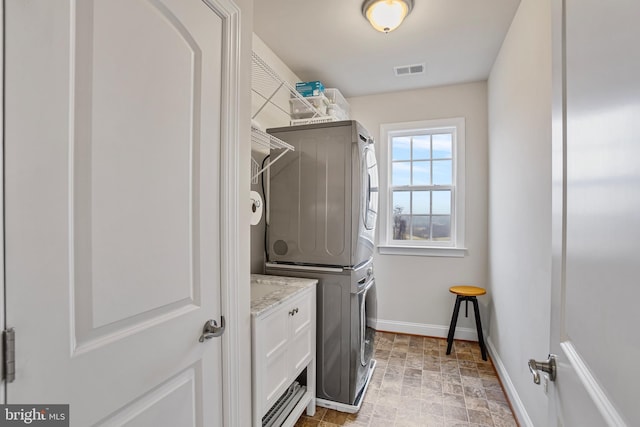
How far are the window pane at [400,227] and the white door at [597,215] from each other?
8.96 feet

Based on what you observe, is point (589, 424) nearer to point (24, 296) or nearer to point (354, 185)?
point (24, 296)

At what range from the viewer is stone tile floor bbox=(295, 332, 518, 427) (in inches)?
77.9

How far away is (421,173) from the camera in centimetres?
346

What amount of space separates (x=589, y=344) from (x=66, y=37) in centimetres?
121

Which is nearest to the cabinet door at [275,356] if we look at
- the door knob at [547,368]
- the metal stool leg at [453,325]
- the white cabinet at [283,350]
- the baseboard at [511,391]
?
the white cabinet at [283,350]

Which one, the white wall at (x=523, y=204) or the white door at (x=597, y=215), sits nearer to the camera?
the white door at (x=597, y=215)

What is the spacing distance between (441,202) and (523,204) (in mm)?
1440

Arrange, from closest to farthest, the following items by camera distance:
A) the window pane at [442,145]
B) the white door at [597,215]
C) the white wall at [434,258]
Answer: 1. the white door at [597,215]
2. the white wall at [434,258]
3. the window pane at [442,145]

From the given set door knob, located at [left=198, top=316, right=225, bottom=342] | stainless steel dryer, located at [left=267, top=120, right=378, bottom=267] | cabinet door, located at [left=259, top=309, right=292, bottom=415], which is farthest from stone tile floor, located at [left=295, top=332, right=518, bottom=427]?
door knob, located at [left=198, top=316, right=225, bottom=342]

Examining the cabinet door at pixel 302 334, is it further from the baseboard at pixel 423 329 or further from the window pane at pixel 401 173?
the window pane at pixel 401 173

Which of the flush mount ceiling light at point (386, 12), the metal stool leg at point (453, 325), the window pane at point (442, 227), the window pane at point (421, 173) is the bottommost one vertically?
the metal stool leg at point (453, 325)

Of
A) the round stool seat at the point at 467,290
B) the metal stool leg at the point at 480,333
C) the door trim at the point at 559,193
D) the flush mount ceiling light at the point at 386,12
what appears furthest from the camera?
the round stool seat at the point at 467,290

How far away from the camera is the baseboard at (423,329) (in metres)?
3.23

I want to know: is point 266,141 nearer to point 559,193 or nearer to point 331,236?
point 331,236
